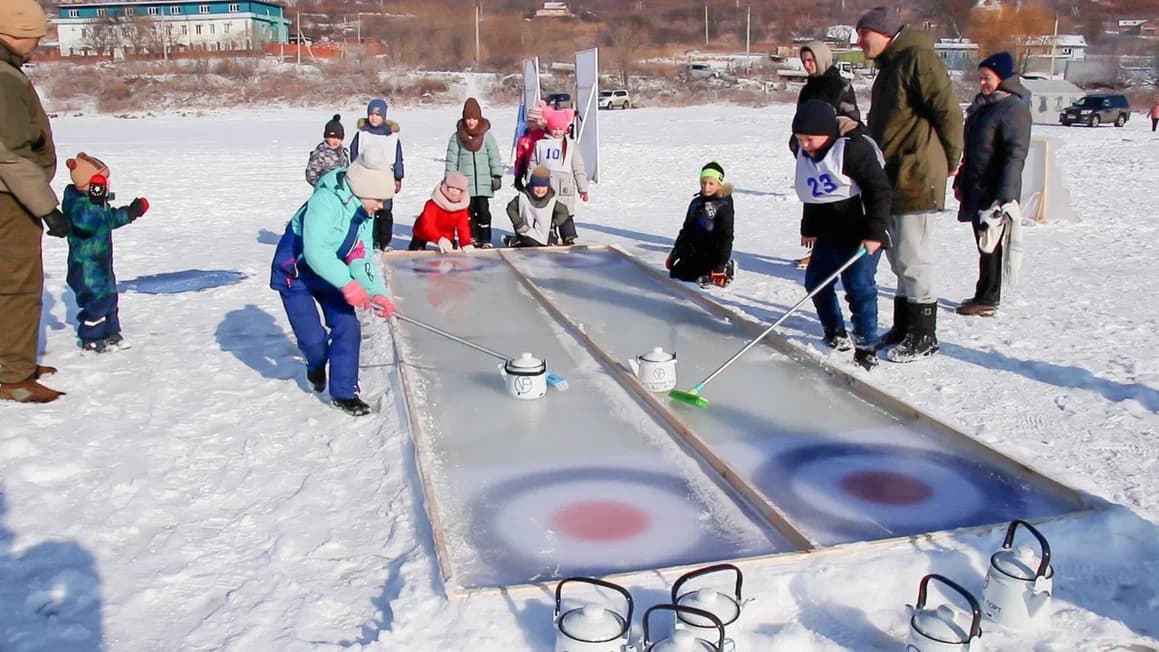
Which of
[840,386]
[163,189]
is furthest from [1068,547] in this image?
[163,189]

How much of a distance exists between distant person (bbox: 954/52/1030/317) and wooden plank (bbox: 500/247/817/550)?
256 centimetres

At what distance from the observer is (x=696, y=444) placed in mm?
3850

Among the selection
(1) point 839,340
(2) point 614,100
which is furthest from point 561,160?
(2) point 614,100

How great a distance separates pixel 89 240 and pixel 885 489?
4.30 meters

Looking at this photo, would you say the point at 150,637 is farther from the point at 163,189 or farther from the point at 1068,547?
the point at 163,189

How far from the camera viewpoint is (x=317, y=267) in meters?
4.22

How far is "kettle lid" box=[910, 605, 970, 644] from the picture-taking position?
89.7 inches

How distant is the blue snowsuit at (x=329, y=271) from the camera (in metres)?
4.23

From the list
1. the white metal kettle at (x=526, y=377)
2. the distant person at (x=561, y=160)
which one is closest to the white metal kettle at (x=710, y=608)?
the white metal kettle at (x=526, y=377)

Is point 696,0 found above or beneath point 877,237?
above

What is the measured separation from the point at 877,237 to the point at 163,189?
36.3 ft

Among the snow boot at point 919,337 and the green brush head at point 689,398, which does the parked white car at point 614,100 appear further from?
the green brush head at point 689,398

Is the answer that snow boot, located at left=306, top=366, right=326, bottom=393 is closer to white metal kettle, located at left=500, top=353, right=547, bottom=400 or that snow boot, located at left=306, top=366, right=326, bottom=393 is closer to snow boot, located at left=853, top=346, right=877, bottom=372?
white metal kettle, located at left=500, top=353, right=547, bottom=400

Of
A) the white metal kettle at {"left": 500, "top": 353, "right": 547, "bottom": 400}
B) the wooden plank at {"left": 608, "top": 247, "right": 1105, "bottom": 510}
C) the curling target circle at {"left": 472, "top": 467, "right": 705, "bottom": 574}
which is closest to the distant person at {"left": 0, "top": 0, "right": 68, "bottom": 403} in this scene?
the white metal kettle at {"left": 500, "top": 353, "right": 547, "bottom": 400}
